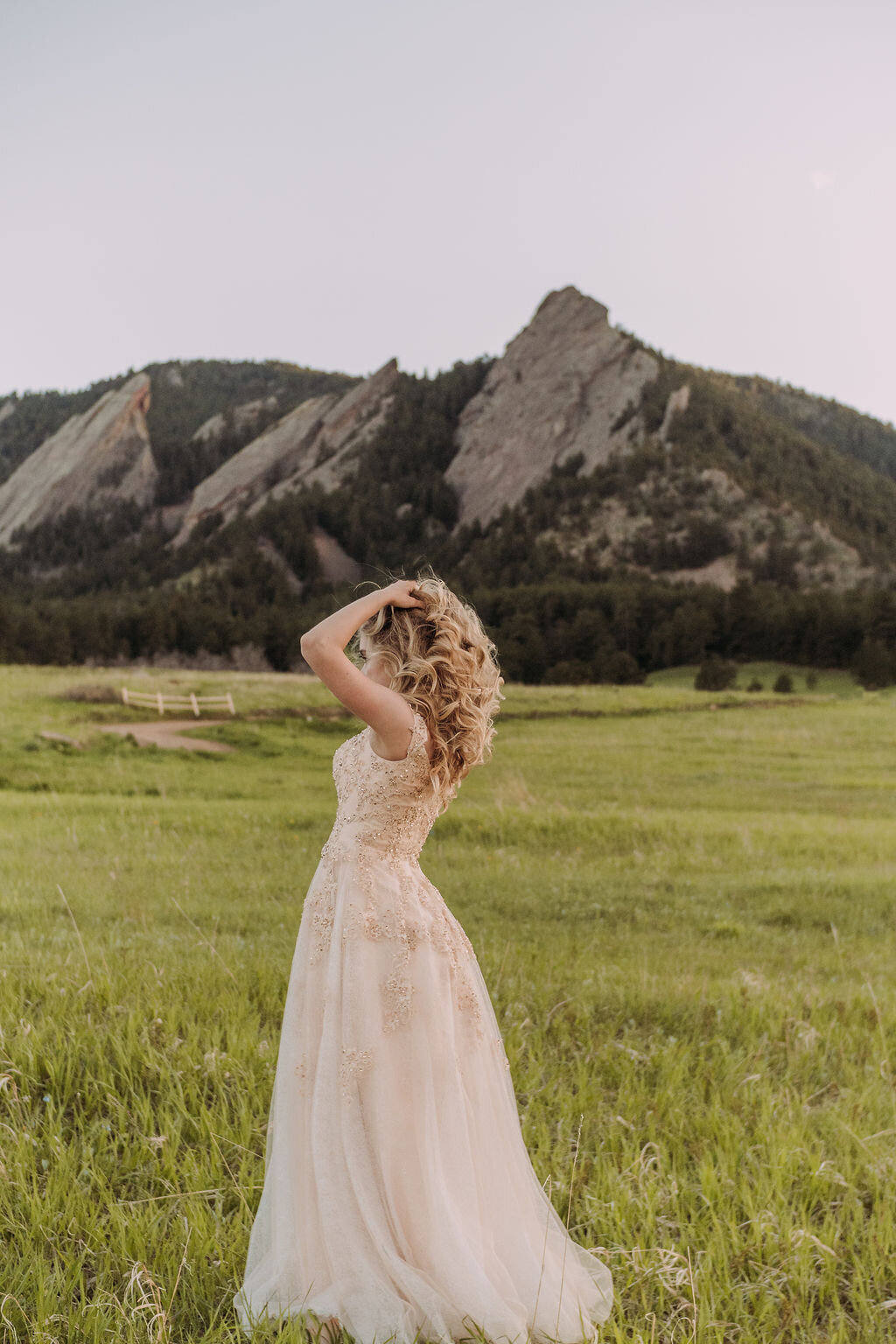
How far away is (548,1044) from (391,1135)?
2.35 m

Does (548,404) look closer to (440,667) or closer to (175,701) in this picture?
(175,701)

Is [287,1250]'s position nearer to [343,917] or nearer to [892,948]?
[343,917]

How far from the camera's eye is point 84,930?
6.31 meters

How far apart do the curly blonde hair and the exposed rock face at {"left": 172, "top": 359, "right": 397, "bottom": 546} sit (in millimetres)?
107546

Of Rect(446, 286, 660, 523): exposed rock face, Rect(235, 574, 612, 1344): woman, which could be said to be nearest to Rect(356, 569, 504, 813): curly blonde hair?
Rect(235, 574, 612, 1344): woman

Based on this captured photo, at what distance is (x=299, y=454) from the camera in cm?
12206

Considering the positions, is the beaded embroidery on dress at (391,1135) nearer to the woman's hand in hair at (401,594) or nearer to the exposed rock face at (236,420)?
the woman's hand in hair at (401,594)

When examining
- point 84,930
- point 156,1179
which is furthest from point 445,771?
point 84,930

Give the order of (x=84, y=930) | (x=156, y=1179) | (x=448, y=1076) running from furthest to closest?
1. (x=84, y=930)
2. (x=156, y=1179)
3. (x=448, y=1076)

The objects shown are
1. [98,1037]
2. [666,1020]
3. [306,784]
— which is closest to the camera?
[98,1037]

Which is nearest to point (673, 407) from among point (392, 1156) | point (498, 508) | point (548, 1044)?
point (498, 508)

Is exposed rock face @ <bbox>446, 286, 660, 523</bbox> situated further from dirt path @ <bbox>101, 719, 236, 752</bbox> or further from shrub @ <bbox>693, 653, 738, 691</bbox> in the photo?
dirt path @ <bbox>101, 719, 236, 752</bbox>

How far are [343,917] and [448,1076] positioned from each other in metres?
0.58

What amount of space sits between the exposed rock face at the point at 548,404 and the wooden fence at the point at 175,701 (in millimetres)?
76326
